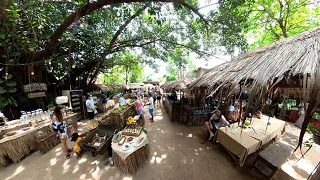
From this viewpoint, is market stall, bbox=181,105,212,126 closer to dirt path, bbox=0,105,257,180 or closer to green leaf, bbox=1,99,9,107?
dirt path, bbox=0,105,257,180

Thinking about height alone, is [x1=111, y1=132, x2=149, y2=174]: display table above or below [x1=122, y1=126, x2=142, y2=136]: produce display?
below

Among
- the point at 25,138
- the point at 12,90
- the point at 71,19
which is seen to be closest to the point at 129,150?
the point at 25,138

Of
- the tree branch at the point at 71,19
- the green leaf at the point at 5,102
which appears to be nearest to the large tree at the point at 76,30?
the tree branch at the point at 71,19

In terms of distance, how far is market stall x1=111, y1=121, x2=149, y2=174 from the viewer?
343 cm

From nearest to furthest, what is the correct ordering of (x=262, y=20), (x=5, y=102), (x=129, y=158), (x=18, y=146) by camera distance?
(x=129, y=158), (x=18, y=146), (x=5, y=102), (x=262, y=20)

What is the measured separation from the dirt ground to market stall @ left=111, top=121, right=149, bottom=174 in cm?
18

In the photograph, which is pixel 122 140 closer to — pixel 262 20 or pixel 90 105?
pixel 90 105

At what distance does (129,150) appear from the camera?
3.47 metres

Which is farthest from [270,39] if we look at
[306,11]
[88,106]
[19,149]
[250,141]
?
[19,149]

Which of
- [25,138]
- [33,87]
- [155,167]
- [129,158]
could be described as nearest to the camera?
[129,158]

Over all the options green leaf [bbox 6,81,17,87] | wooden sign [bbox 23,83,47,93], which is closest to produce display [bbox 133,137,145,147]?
wooden sign [bbox 23,83,47,93]

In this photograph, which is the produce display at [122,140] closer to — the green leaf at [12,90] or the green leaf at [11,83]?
the green leaf at [12,90]

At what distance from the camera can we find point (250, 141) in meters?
3.68

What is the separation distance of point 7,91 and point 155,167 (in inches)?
284
